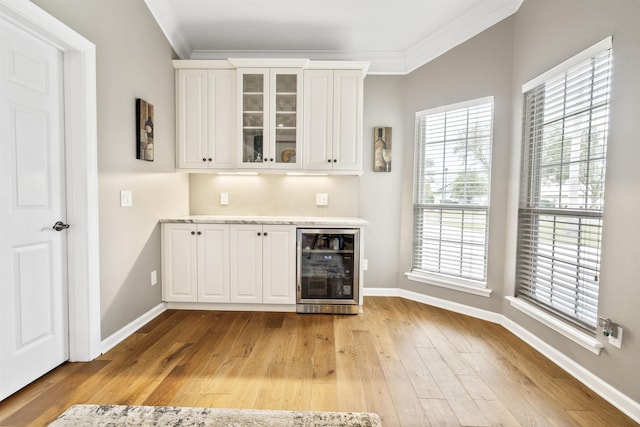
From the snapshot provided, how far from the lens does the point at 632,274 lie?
1.61 meters

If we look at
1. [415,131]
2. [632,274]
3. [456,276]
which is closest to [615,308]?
[632,274]

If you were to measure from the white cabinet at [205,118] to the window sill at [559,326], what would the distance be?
2936mm

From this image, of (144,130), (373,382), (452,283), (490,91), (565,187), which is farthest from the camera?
(452,283)

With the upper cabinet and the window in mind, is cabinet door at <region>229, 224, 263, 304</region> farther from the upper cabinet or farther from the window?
the window

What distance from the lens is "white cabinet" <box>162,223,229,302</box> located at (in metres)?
2.85

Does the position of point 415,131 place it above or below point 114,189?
above

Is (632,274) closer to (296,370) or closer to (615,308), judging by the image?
(615,308)

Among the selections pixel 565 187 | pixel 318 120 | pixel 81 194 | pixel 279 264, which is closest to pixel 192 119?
pixel 318 120

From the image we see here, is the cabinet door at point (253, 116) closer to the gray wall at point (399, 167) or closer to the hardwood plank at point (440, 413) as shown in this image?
the gray wall at point (399, 167)

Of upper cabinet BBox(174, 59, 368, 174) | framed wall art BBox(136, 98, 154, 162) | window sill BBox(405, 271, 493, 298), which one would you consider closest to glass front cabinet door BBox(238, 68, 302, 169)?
upper cabinet BBox(174, 59, 368, 174)

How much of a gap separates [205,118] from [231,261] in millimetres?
1508

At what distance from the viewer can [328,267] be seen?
2.93 meters

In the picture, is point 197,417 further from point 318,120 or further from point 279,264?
point 318,120

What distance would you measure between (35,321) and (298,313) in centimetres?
190
